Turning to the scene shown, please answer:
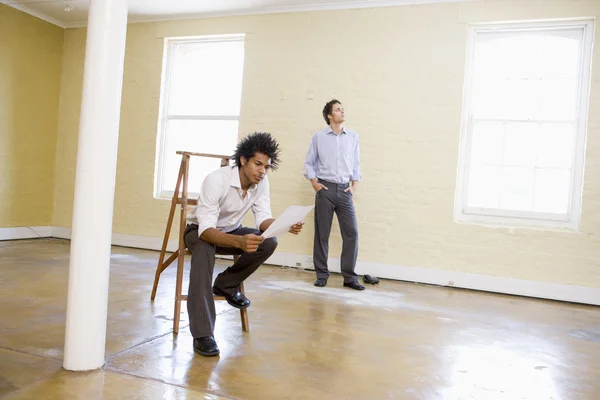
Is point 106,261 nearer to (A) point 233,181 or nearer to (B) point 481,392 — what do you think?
(A) point 233,181

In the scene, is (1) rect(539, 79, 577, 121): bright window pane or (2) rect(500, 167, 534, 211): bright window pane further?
(2) rect(500, 167, 534, 211): bright window pane

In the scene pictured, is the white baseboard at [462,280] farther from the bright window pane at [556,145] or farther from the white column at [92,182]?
the white column at [92,182]

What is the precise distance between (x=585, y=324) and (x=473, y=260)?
1307mm

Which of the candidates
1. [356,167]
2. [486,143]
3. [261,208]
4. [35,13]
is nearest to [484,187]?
[486,143]

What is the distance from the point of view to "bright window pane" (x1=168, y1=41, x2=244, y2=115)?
6.12 meters

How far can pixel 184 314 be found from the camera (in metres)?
Result: 3.21

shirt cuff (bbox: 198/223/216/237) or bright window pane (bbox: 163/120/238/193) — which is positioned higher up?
bright window pane (bbox: 163/120/238/193)

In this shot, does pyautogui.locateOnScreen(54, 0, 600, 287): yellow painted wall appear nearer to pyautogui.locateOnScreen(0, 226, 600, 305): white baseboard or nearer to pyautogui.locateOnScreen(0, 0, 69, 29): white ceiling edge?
pyautogui.locateOnScreen(0, 226, 600, 305): white baseboard

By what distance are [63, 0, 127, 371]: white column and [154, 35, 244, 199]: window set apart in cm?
395

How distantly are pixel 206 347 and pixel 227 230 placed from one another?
2.29ft

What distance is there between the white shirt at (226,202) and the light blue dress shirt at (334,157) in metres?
1.93

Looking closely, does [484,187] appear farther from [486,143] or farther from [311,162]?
[311,162]

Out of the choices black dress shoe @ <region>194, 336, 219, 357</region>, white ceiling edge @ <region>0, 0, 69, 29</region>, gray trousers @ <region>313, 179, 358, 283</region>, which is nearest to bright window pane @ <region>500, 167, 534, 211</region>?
gray trousers @ <region>313, 179, 358, 283</region>

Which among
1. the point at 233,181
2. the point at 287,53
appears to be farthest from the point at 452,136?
the point at 233,181
